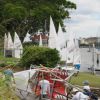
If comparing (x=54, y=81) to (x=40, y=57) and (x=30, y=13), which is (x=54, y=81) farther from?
(x=30, y=13)

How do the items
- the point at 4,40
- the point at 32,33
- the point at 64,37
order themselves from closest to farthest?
the point at 64,37 → the point at 4,40 → the point at 32,33

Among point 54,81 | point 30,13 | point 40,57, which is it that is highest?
point 30,13

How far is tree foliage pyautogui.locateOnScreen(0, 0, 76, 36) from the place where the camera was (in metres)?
74.0

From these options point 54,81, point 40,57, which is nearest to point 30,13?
point 40,57

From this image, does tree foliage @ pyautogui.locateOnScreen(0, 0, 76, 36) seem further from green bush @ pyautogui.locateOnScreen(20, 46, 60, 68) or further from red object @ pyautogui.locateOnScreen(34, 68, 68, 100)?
red object @ pyautogui.locateOnScreen(34, 68, 68, 100)

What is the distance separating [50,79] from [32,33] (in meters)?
58.6

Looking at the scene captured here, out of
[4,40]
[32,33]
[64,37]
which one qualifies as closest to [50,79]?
[64,37]

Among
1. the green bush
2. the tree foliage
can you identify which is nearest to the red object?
the green bush

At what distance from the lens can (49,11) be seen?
74.2 meters

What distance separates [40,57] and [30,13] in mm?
38647

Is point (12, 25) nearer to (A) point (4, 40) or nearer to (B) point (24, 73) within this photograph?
(A) point (4, 40)

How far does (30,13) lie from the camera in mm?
74938

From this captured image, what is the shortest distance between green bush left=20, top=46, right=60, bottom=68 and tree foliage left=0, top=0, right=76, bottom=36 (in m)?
35.8

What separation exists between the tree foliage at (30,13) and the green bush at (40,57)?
35811 millimetres
